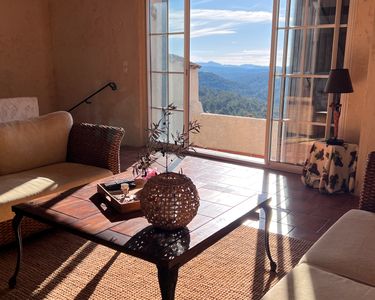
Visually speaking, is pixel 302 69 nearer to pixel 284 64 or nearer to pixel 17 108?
pixel 284 64

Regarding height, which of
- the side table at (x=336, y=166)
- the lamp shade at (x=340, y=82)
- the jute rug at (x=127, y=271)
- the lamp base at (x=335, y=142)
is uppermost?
the lamp shade at (x=340, y=82)

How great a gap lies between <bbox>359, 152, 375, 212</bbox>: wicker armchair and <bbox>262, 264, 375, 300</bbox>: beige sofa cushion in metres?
0.79

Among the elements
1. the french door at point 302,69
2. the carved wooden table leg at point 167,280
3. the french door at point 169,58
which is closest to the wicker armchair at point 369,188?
the carved wooden table leg at point 167,280

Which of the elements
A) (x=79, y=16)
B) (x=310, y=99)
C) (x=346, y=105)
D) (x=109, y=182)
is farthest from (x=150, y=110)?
(x=109, y=182)

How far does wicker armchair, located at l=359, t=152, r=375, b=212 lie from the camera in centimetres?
207

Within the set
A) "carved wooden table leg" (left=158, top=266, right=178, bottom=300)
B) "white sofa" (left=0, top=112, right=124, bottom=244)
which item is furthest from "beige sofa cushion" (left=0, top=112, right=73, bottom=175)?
"carved wooden table leg" (left=158, top=266, right=178, bottom=300)

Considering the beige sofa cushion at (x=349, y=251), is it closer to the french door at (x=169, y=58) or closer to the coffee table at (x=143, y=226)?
the coffee table at (x=143, y=226)

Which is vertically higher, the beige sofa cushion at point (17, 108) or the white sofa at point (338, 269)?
the beige sofa cushion at point (17, 108)

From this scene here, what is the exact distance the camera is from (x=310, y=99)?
13.5ft

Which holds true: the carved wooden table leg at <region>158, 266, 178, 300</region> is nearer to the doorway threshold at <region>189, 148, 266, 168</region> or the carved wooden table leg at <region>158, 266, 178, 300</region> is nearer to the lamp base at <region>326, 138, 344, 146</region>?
the lamp base at <region>326, 138, 344, 146</region>

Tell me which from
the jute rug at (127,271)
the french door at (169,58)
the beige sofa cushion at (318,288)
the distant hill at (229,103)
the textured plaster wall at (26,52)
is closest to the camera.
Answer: the beige sofa cushion at (318,288)

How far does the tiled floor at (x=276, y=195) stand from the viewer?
7.77ft

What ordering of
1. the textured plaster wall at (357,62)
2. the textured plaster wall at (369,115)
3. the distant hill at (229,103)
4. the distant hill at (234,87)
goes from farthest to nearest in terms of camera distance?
the distant hill at (234,87)
the distant hill at (229,103)
the textured plaster wall at (357,62)
the textured plaster wall at (369,115)

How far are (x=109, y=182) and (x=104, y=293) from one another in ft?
2.14
